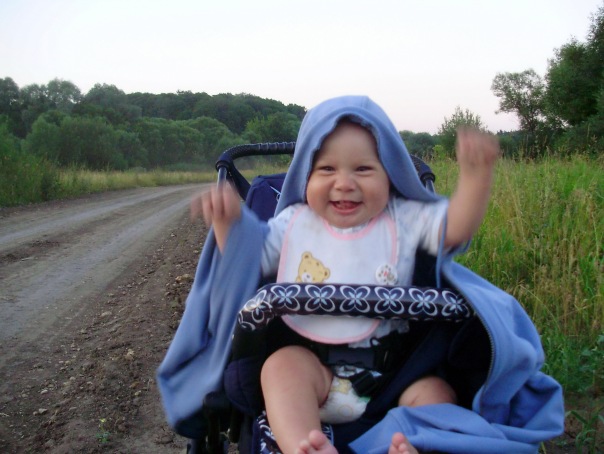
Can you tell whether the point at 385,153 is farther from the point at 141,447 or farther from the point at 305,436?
the point at 141,447

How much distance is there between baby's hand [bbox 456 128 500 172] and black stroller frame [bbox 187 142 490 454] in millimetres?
396

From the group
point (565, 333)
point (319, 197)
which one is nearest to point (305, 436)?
point (319, 197)

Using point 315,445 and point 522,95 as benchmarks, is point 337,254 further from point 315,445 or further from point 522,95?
point 522,95

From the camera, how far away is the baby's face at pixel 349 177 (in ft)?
7.09

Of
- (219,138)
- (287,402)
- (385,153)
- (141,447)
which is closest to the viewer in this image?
(287,402)

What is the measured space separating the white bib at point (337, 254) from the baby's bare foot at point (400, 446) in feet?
1.84

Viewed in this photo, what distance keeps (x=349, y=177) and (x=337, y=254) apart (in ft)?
0.86

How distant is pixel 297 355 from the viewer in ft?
6.51

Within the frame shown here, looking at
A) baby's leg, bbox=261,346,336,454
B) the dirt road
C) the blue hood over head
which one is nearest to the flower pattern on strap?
baby's leg, bbox=261,346,336,454

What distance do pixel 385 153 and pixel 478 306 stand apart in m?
0.62

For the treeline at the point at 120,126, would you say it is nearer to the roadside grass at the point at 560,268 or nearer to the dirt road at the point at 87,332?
the dirt road at the point at 87,332

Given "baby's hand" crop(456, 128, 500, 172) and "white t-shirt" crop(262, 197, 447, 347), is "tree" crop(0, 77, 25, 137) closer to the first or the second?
"white t-shirt" crop(262, 197, 447, 347)

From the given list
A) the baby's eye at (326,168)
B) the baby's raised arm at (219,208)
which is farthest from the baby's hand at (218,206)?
the baby's eye at (326,168)

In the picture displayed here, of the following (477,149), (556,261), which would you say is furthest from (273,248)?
(556,261)
